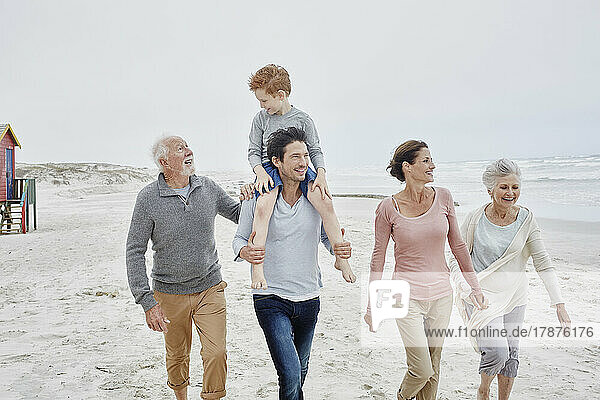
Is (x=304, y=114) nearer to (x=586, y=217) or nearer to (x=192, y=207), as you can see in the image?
(x=192, y=207)

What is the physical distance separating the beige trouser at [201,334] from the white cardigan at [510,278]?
1.50 meters

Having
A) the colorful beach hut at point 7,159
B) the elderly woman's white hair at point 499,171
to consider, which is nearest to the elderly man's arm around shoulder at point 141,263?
the elderly woman's white hair at point 499,171

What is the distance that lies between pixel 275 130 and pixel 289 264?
1014 mm

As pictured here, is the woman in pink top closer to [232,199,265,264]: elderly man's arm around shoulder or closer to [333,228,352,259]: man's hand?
[333,228,352,259]: man's hand

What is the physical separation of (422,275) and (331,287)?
16.6 feet

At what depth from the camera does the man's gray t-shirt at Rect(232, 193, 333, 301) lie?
323cm

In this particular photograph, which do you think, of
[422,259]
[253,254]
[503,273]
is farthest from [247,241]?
[503,273]

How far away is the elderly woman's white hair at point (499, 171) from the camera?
139 inches

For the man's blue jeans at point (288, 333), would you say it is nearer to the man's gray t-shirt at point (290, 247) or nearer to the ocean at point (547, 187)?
the man's gray t-shirt at point (290, 247)

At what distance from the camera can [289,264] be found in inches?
128

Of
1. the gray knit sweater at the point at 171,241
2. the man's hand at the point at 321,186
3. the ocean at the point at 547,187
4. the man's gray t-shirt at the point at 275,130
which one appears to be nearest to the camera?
the man's hand at the point at 321,186

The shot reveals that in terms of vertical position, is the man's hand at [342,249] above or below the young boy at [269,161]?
below

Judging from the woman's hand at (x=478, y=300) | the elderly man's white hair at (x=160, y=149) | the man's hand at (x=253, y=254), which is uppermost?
the elderly man's white hair at (x=160, y=149)

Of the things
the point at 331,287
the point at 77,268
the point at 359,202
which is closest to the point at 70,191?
the point at 359,202
